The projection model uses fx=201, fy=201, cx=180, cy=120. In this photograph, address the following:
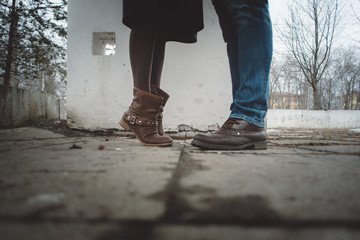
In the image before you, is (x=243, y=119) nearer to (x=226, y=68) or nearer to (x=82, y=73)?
(x=226, y=68)

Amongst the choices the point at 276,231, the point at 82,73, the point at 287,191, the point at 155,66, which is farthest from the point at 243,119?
the point at 82,73

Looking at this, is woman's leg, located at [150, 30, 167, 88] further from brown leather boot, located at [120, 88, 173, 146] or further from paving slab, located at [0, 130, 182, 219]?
paving slab, located at [0, 130, 182, 219]

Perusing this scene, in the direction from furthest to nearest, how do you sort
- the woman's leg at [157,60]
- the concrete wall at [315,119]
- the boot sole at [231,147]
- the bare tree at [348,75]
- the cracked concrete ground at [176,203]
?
the bare tree at [348,75], the concrete wall at [315,119], the woman's leg at [157,60], the boot sole at [231,147], the cracked concrete ground at [176,203]

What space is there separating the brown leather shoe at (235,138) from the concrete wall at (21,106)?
7.04ft

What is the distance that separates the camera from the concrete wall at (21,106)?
2074 millimetres

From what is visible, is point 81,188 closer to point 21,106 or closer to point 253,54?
point 253,54

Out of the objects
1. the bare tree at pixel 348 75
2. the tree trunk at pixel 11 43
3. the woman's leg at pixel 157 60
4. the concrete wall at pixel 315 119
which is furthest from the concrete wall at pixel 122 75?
the bare tree at pixel 348 75

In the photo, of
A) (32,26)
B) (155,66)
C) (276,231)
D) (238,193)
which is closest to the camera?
(276,231)

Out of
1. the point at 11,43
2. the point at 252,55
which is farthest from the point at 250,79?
the point at 11,43

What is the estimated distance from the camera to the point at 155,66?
4.35 ft

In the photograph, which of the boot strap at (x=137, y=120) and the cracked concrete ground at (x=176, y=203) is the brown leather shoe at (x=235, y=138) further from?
the cracked concrete ground at (x=176, y=203)

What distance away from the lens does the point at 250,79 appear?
1.11 m

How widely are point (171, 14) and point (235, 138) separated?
0.89 meters

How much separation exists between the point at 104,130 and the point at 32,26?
130 inches
